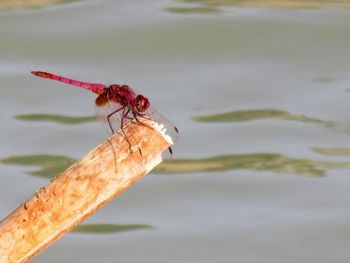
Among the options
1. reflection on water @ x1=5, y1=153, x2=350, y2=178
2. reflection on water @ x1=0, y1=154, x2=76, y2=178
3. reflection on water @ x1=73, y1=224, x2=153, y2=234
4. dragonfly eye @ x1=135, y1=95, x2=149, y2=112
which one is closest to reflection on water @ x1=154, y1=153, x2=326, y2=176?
reflection on water @ x1=5, y1=153, x2=350, y2=178

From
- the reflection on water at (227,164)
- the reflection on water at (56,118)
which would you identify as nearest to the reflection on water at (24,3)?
the reflection on water at (56,118)

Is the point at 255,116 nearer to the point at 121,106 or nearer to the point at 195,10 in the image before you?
the point at 195,10

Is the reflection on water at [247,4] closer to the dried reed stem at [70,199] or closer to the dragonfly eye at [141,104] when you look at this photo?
the dragonfly eye at [141,104]

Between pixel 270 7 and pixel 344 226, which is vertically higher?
pixel 270 7

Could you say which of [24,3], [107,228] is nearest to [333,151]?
[107,228]

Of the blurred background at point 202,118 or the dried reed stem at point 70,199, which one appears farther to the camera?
the blurred background at point 202,118

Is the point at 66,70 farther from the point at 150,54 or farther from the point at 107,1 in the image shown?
the point at 107,1

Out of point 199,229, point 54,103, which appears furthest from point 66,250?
point 54,103
